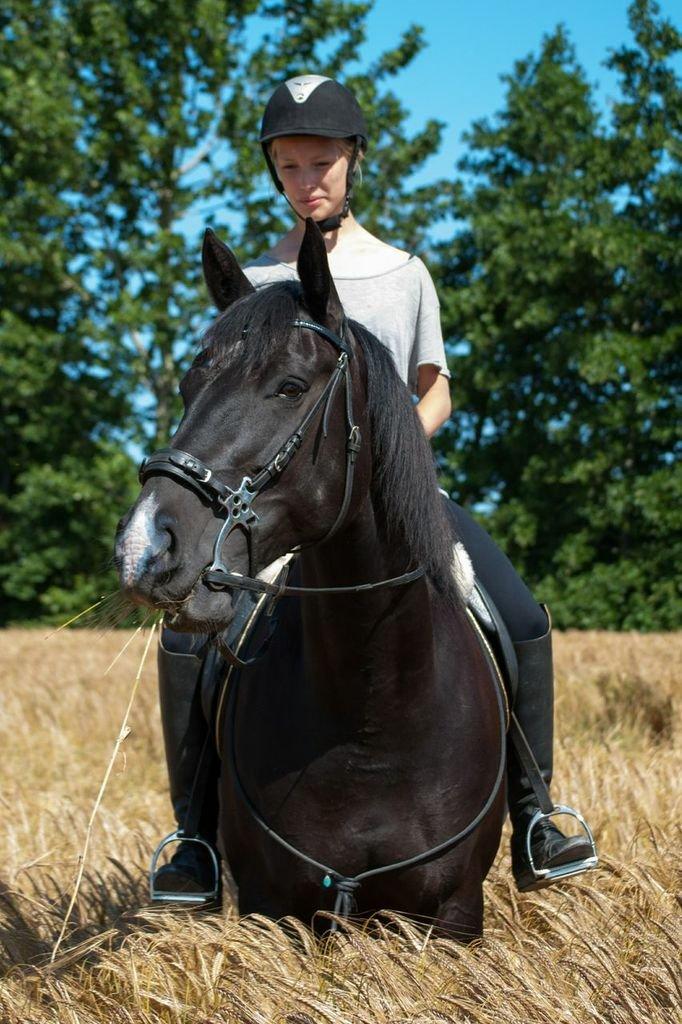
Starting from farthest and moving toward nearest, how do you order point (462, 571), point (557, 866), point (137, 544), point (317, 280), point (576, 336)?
point (576, 336), point (557, 866), point (462, 571), point (317, 280), point (137, 544)

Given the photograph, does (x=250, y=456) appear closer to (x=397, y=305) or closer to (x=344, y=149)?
(x=397, y=305)

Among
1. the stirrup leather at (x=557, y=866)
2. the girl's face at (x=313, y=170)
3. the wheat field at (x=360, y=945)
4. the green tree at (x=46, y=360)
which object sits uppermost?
the green tree at (x=46, y=360)

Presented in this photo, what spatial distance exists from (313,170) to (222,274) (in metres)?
0.88

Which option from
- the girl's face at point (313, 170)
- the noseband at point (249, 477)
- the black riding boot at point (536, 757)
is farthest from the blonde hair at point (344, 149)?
the black riding boot at point (536, 757)

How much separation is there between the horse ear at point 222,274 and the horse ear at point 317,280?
31 centimetres

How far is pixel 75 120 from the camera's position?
30.6 metres

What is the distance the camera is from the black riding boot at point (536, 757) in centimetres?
425

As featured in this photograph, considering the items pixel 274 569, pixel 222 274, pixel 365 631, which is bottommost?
pixel 365 631

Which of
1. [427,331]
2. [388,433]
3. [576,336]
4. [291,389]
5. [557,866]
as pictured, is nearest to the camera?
[291,389]

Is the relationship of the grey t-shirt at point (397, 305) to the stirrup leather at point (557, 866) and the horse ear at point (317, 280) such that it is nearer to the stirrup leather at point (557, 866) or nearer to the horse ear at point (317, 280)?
the horse ear at point (317, 280)

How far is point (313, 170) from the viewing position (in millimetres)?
4227

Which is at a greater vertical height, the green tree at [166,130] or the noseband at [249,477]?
the green tree at [166,130]

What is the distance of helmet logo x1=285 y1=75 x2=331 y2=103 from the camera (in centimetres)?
408

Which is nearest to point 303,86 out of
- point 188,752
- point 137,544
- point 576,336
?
point 137,544
